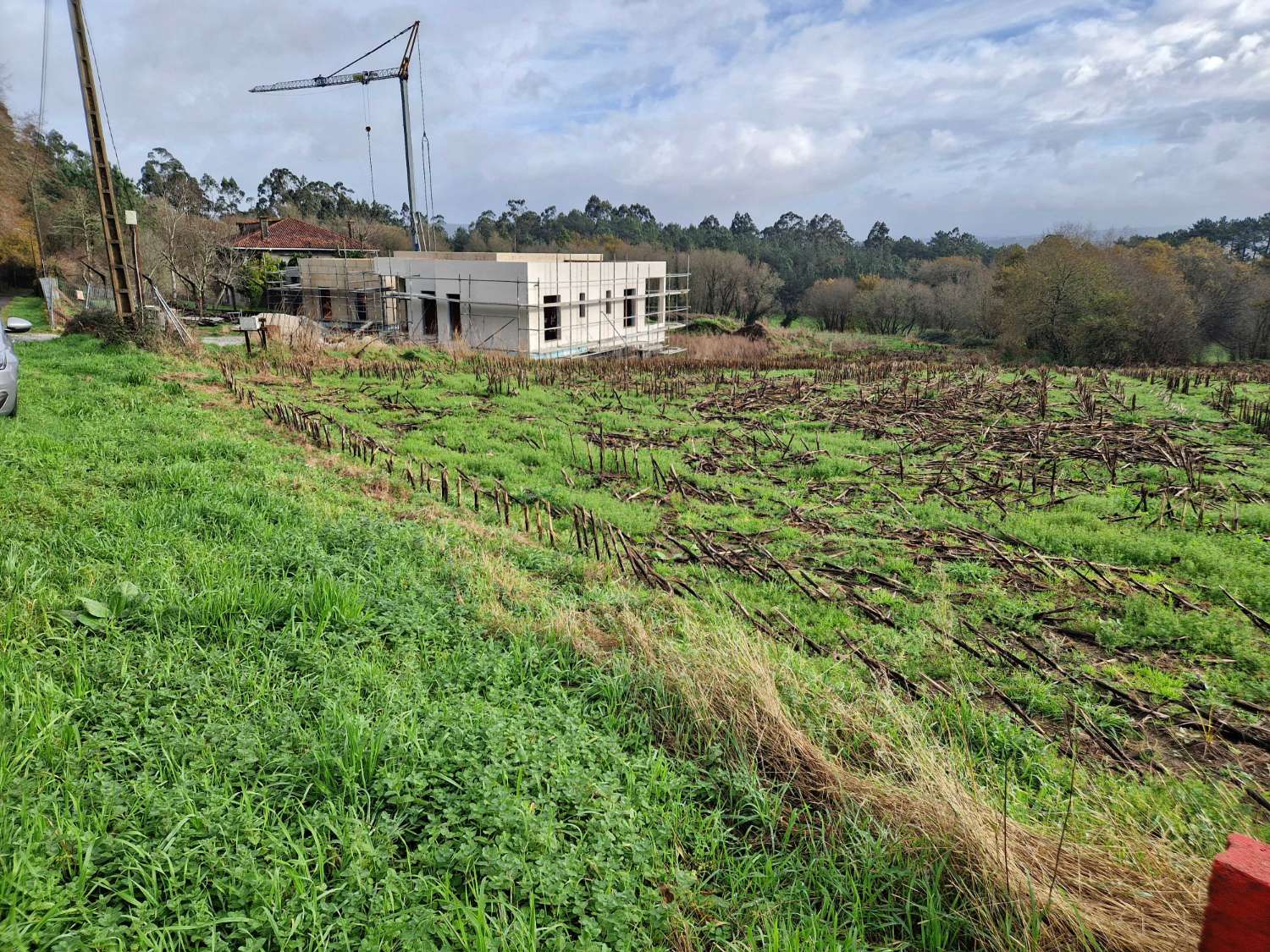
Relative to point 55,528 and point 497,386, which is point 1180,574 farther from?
point 497,386

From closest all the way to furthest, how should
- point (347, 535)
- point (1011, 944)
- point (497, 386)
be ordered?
point (1011, 944)
point (347, 535)
point (497, 386)

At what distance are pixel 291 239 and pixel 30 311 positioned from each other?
21851 mm

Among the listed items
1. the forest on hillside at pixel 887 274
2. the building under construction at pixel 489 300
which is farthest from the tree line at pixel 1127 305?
the building under construction at pixel 489 300

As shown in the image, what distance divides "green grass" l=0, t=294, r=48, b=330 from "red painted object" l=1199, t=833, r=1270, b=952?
3417 centimetres

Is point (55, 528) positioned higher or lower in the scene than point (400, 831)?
higher

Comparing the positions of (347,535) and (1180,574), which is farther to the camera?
(1180,574)

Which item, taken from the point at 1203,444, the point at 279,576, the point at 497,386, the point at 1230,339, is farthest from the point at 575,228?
the point at 279,576

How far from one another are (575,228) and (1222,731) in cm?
9774

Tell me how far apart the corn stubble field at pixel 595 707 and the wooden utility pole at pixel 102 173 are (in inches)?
298

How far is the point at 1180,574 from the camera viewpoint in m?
6.81

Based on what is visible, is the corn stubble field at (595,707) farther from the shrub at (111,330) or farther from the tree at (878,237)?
the tree at (878,237)

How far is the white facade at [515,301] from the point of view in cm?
3384

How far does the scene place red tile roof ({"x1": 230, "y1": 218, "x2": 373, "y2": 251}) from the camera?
161 ft

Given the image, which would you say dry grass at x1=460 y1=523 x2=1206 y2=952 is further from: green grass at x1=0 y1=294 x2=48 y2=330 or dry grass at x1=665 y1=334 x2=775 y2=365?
green grass at x1=0 y1=294 x2=48 y2=330
